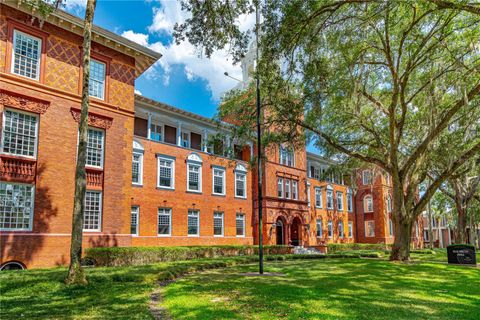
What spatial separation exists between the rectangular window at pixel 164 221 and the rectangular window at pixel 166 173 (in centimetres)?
170

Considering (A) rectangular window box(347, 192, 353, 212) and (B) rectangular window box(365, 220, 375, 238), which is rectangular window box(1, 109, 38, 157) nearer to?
(A) rectangular window box(347, 192, 353, 212)

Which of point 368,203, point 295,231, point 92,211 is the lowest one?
point 295,231

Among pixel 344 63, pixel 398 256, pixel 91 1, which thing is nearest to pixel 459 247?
pixel 398 256

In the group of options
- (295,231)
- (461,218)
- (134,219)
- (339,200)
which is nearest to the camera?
(134,219)

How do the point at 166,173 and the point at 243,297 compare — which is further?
the point at 166,173

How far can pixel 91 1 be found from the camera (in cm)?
1123

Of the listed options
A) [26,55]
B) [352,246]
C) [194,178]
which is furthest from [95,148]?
[352,246]

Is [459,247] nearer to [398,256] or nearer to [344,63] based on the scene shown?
[398,256]

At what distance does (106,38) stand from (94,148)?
19.3ft

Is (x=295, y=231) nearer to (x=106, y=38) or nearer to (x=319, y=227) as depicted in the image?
(x=319, y=227)

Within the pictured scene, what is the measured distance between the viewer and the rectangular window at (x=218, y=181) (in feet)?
96.7

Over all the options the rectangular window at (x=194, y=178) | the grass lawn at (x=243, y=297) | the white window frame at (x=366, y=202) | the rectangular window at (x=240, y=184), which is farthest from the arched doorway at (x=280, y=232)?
the grass lawn at (x=243, y=297)

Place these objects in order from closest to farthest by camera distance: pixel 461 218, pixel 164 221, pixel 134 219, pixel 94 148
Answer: pixel 94 148
pixel 134 219
pixel 164 221
pixel 461 218

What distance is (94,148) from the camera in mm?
18812
